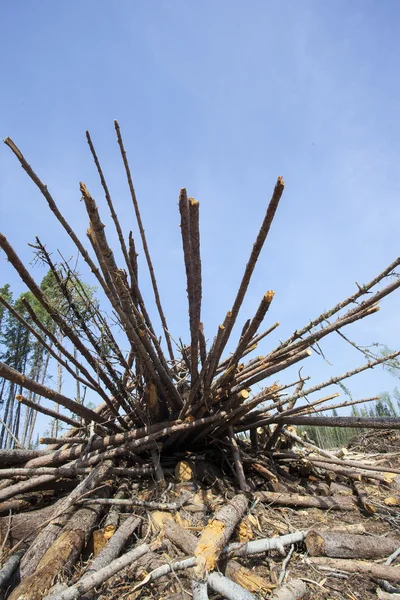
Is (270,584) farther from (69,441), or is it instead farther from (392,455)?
(392,455)

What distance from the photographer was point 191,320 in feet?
10.6

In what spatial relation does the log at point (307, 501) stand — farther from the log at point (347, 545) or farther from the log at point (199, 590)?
the log at point (199, 590)

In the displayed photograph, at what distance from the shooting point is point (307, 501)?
154 inches

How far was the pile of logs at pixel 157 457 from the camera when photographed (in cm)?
267

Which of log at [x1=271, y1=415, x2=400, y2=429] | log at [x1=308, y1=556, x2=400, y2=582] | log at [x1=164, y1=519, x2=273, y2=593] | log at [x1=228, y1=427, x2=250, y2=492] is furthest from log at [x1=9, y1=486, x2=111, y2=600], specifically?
log at [x1=271, y1=415, x2=400, y2=429]

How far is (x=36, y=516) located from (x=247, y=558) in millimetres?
2081

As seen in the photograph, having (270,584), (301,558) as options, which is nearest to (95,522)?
(270,584)

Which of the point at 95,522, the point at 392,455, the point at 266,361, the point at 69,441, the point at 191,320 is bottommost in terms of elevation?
the point at 392,455

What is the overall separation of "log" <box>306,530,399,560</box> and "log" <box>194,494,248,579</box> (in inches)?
26.1

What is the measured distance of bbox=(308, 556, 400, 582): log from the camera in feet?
8.66

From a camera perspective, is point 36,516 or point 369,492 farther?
point 369,492

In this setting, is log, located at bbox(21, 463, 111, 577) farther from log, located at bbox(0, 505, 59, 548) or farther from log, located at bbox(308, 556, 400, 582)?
log, located at bbox(308, 556, 400, 582)

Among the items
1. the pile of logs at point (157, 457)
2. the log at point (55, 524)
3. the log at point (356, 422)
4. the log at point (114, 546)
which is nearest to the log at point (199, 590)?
the pile of logs at point (157, 457)

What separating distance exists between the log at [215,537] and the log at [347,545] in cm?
66
